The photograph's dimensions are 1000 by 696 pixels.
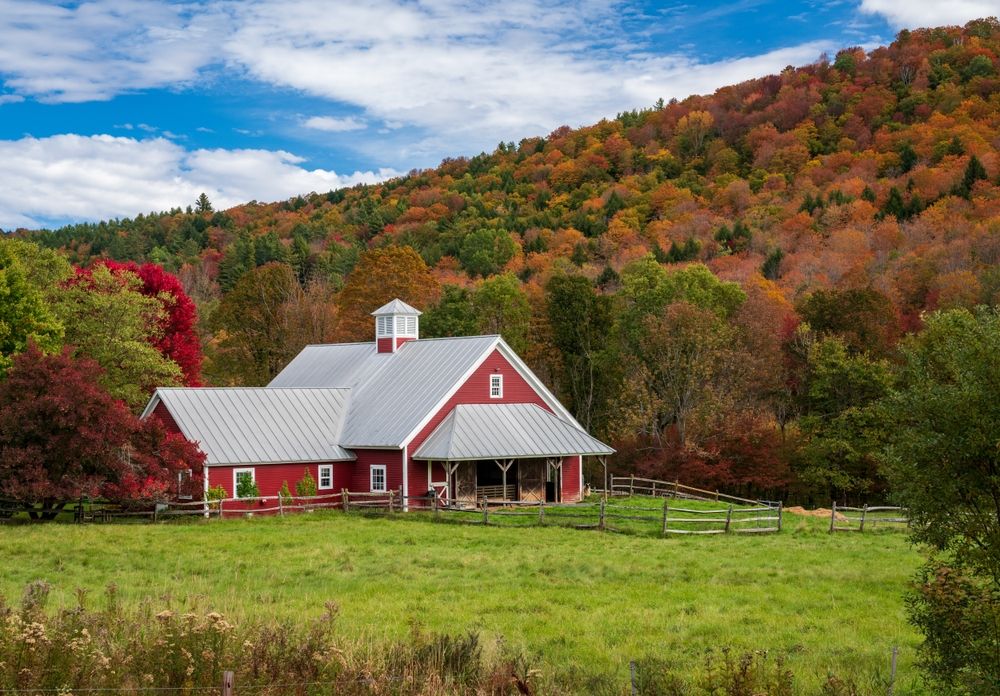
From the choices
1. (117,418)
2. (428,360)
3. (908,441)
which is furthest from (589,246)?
(908,441)

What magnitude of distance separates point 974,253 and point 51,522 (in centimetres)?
5494

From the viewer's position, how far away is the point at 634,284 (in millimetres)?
54562

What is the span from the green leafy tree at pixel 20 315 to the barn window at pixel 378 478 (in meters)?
12.3

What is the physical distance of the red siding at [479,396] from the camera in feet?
119

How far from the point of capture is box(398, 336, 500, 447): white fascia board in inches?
1420

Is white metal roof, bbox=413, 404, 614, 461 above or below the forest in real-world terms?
below

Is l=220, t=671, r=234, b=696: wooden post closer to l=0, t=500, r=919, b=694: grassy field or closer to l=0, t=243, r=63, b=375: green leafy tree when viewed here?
l=0, t=500, r=919, b=694: grassy field

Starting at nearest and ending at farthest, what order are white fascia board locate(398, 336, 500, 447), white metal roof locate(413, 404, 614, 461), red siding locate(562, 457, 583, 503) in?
white metal roof locate(413, 404, 614, 461) → white fascia board locate(398, 336, 500, 447) → red siding locate(562, 457, 583, 503)

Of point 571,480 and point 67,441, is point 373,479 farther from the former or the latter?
point 67,441

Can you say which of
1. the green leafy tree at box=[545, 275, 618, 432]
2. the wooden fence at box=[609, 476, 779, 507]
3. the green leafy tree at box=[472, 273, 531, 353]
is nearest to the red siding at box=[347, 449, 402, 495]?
the wooden fence at box=[609, 476, 779, 507]

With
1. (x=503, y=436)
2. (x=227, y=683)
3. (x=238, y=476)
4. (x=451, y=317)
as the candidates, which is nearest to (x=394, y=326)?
(x=503, y=436)

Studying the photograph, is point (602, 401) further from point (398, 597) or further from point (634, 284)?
point (398, 597)

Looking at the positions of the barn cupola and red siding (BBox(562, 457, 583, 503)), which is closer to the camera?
red siding (BBox(562, 457, 583, 503))

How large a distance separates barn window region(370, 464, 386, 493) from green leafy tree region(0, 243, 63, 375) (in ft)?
40.2
